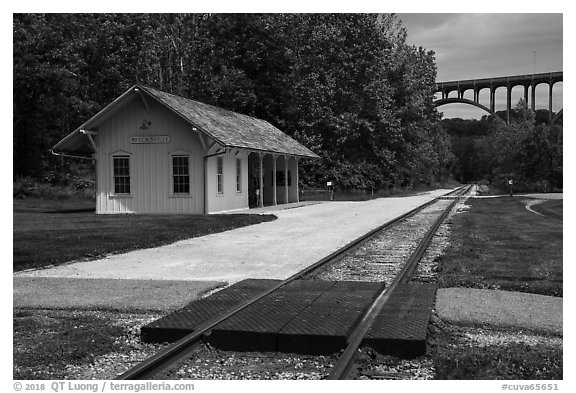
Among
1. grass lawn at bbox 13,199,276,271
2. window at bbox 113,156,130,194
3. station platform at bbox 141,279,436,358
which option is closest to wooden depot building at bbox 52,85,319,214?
window at bbox 113,156,130,194

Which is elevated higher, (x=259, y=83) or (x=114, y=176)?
(x=259, y=83)

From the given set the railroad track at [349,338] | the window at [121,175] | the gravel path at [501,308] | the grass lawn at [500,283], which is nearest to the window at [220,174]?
the window at [121,175]

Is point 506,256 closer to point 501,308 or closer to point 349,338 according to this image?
A: point 501,308

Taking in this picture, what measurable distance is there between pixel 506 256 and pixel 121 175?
56.8ft

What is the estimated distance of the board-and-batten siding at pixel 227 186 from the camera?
2489 centimetres

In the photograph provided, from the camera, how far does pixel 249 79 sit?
44219mm

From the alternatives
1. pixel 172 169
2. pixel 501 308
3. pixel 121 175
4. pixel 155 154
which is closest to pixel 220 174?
pixel 172 169

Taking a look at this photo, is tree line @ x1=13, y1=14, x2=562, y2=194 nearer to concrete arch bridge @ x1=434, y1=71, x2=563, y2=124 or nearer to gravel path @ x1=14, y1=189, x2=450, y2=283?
concrete arch bridge @ x1=434, y1=71, x2=563, y2=124

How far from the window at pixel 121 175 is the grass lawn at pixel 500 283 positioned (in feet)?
41.5

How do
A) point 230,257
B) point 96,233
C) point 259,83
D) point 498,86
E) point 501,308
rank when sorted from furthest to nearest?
point 259,83
point 498,86
point 96,233
point 230,257
point 501,308

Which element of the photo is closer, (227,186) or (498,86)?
(498,86)

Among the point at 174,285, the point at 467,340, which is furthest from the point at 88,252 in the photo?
the point at 467,340

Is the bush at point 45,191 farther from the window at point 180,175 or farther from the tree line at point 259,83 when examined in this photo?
the window at point 180,175

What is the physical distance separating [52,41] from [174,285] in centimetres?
3423
